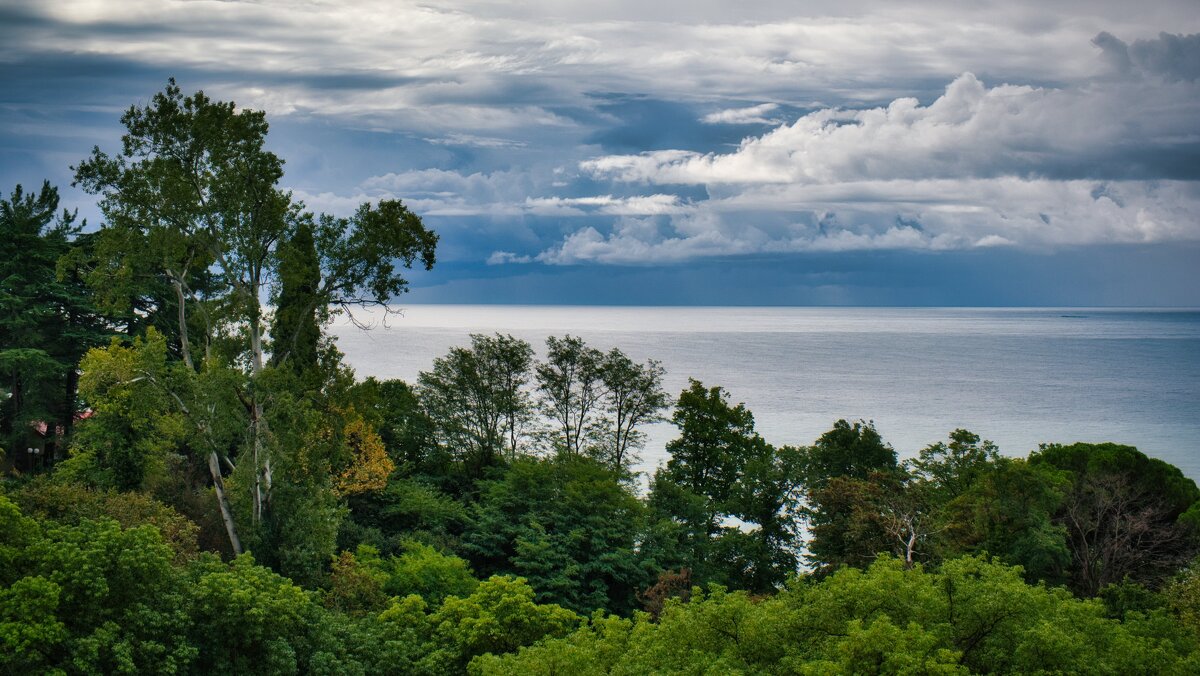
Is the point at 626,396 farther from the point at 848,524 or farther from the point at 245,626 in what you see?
the point at 245,626

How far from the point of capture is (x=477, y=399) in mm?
51625

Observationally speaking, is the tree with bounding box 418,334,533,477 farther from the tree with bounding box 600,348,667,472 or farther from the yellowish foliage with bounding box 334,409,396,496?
the yellowish foliage with bounding box 334,409,396,496

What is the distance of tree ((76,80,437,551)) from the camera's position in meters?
25.4

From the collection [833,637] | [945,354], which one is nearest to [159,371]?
[833,637]

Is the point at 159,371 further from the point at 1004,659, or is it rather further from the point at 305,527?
the point at 1004,659

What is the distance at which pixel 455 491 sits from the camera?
48094 mm

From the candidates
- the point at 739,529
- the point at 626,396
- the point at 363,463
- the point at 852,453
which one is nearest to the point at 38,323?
the point at 363,463

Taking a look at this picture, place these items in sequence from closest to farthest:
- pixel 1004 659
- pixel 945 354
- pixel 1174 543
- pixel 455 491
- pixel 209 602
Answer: pixel 1004 659
pixel 209 602
pixel 1174 543
pixel 455 491
pixel 945 354

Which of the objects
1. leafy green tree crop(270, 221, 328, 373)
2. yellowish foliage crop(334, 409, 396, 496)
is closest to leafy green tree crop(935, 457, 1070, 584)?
leafy green tree crop(270, 221, 328, 373)

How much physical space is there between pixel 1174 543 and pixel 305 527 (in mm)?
30705

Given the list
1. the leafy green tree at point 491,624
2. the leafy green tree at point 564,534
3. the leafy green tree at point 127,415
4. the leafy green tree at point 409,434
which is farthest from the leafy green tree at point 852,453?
the leafy green tree at point 127,415

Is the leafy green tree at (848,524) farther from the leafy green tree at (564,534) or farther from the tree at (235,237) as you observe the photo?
the tree at (235,237)

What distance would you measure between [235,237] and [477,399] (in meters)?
25.9

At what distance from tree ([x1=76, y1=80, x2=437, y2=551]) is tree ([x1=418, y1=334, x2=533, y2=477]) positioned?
23.2 metres
